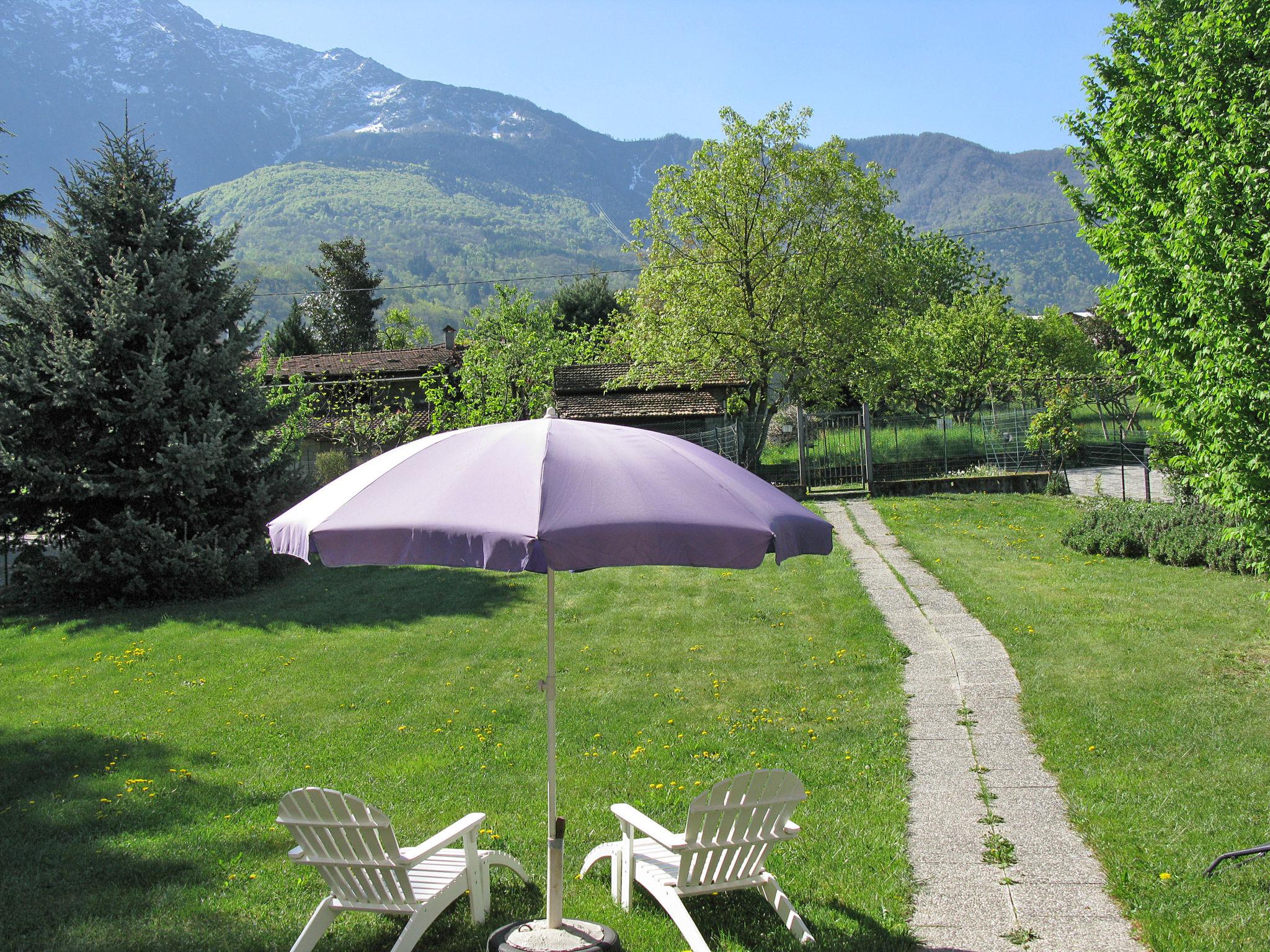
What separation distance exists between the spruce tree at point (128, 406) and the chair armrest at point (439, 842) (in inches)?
470

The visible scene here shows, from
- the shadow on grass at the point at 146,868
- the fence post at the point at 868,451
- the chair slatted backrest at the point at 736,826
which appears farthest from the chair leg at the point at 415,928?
the fence post at the point at 868,451

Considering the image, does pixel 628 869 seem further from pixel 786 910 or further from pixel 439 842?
pixel 439 842

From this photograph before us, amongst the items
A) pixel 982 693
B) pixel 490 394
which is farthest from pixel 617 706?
pixel 490 394

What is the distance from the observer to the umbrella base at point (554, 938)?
409 centimetres

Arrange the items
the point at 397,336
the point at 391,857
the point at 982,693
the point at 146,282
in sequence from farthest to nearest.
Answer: the point at 397,336 → the point at 146,282 → the point at 982,693 → the point at 391,857

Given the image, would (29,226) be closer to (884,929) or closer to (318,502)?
(318,502)

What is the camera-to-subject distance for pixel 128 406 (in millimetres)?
15445

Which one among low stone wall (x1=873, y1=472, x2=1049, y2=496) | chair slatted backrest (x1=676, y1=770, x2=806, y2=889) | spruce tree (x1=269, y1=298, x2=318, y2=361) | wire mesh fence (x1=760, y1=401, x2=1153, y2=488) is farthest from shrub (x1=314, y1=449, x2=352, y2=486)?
spruce tree (x1=269, y1=298, x2=318, y2=361)

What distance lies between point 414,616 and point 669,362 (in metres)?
14.8

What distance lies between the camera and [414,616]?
43.7ft

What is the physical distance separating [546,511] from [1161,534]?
1401 centimetres

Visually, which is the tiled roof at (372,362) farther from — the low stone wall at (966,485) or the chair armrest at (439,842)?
the chair armrest at (439,842)

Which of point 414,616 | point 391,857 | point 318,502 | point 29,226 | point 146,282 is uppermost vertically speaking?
point 29,226

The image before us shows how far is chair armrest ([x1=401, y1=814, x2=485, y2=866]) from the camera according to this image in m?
4.49
